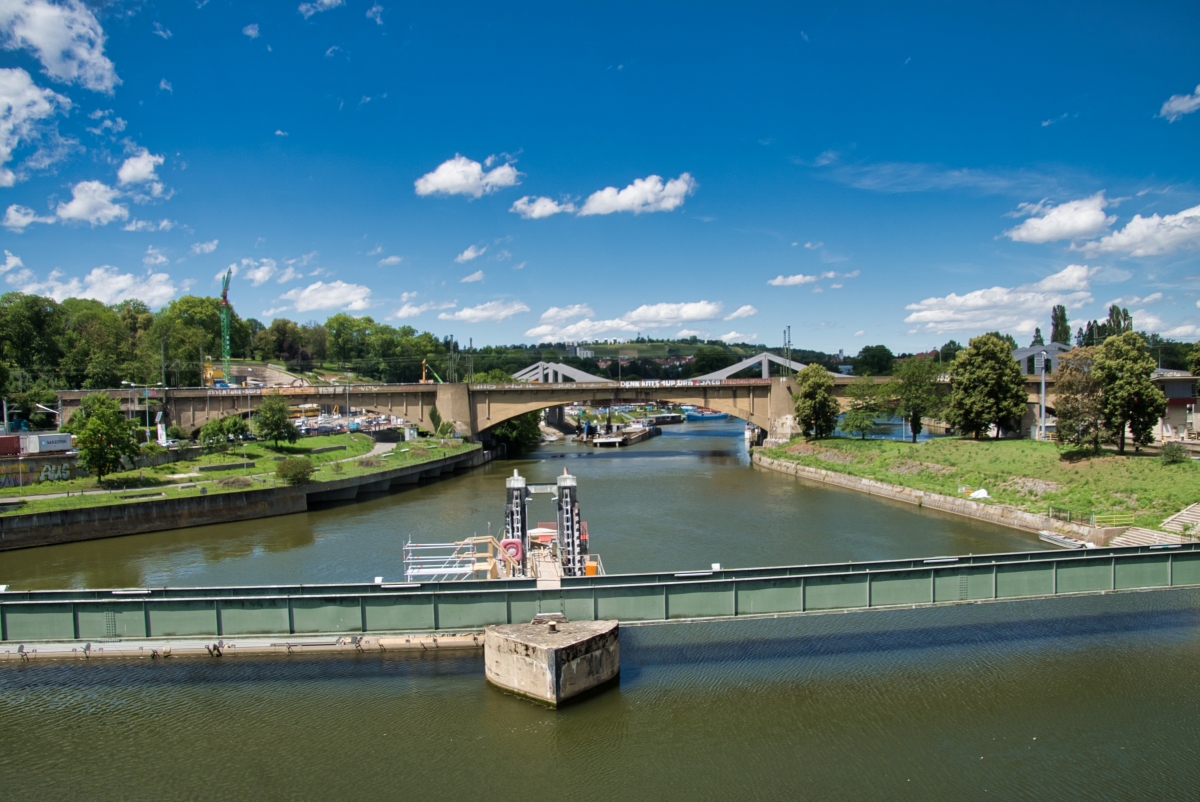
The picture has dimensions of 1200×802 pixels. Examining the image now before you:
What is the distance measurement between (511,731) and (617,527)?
17998 millimetres

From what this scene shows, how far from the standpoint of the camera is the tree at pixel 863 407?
50.7m

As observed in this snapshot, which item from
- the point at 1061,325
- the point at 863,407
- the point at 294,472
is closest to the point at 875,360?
the point at 1061,325

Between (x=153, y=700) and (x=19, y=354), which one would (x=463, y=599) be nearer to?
(x=153, y=700)

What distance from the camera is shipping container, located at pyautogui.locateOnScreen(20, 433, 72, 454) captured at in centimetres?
3609

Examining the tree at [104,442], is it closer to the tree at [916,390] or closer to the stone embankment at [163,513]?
the stone embankment at [163,513]

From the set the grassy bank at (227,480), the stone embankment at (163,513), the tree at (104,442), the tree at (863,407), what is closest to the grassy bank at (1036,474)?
the tree at (863,407)

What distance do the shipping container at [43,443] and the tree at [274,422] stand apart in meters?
9.68

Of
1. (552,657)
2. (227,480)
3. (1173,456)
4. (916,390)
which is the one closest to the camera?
(552,657)

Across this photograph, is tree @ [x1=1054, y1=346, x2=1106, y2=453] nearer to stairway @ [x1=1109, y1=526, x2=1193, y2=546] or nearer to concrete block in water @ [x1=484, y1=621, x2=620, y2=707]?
stairway @ [x1=1109, y1=526, x2=1193, y2=546]

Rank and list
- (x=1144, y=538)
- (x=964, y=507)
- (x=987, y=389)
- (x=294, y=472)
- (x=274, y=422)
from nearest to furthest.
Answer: (x=1144, y=538), (x=964, y=507), (x=294, y=472), (x=987, y=389), (x=274, y=422)

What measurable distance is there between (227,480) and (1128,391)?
132ft

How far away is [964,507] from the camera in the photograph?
3161 centimetres

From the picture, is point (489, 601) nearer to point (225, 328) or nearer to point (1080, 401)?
point (1080, 401)

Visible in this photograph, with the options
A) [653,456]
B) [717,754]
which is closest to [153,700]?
[717,754]
